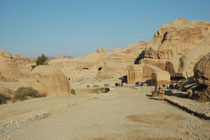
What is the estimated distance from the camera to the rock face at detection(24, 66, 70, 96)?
459 inches

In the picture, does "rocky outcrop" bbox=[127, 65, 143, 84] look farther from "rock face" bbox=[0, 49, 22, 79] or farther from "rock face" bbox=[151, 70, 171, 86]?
"rock face" bbox=[0, 49, 22, 79]

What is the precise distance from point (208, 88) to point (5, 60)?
1127 centimetres

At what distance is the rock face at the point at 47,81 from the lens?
459 inches

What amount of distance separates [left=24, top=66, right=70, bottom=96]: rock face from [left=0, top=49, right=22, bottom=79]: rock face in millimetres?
1259

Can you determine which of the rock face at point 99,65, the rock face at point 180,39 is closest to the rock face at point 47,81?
the rock face at point 180,39

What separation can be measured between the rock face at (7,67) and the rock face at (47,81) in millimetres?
1259

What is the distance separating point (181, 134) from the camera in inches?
159

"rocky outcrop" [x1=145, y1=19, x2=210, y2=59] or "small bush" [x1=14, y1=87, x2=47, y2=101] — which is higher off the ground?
"rocky outcrop" [x1=145, y1=19, x2=210, y2=59]

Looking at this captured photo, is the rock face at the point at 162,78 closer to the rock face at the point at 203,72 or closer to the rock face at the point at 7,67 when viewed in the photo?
the rock face at the point at 203,72

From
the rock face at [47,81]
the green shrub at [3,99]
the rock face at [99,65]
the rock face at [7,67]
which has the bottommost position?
the green shrub at [3,99]

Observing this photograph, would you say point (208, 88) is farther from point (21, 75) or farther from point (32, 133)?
point (21, 75)

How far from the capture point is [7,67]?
12.6 metres

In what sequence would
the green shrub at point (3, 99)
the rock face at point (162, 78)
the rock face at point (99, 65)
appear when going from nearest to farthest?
the green shrub at point (3, 99)
the rock face at point (162, 78)
the rock face at point (99, 65)

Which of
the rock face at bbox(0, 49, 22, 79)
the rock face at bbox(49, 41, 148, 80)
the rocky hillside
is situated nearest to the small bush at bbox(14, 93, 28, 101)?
the rock face at bbox(0, 49, 22, 79)
